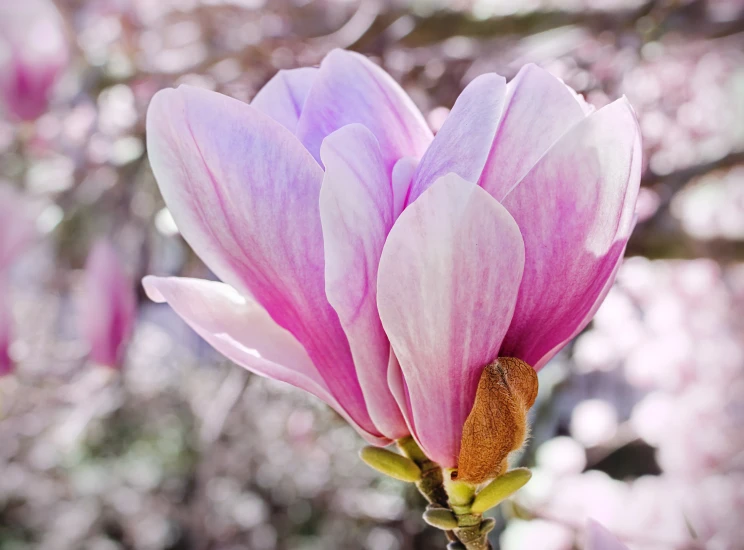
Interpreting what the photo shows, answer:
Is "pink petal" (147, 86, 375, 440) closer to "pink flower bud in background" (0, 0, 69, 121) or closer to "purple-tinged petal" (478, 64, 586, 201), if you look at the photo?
"purple-tinged petal" (478, 64, 586, 201)

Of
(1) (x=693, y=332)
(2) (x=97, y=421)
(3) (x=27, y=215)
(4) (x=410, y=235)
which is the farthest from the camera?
(2) (x=97, y=421)

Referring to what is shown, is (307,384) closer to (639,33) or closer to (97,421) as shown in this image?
(639,33)

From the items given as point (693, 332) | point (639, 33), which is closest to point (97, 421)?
point (693, 332)

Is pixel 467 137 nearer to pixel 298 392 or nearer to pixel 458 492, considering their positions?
pixel 458 492

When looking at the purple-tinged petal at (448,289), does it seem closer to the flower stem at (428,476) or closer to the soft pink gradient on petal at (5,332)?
the flower stem at (428,476)

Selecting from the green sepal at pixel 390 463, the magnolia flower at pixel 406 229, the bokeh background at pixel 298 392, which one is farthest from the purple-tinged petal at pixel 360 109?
the bokeh background at pixel 298 392

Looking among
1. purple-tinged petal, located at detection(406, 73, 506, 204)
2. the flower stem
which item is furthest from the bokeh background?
purple-tinged petal, located at detection(406, 73, 506, 204)
